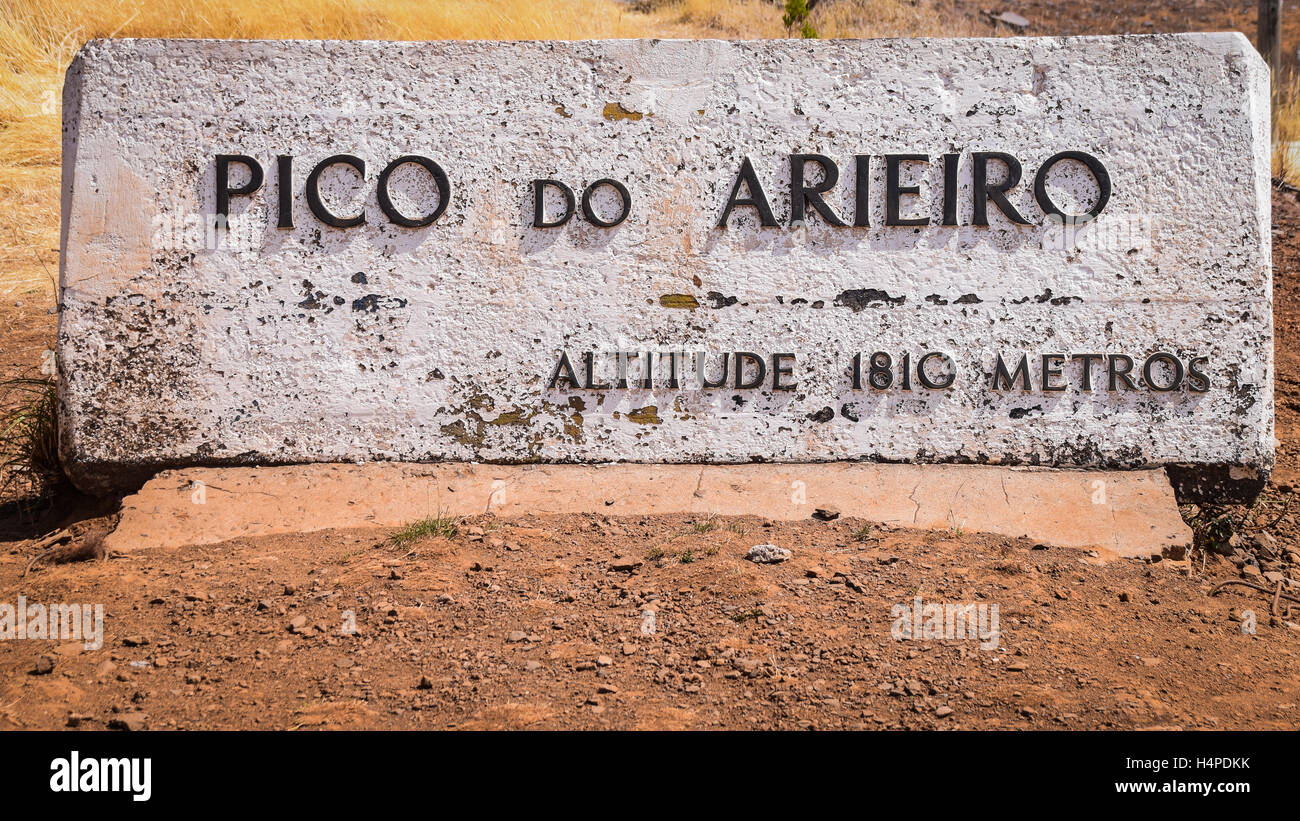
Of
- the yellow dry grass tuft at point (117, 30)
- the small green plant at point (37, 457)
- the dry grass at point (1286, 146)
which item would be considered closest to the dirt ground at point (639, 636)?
the small green plant at point (37, 457)

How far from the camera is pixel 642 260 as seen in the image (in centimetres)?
358

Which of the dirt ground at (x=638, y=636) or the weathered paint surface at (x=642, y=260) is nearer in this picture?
the dirt ground at (x=638, y=636)

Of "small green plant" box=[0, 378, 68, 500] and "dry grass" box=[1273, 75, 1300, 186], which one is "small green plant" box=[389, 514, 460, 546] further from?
"dry grass" box=[1273, 75, 1300, 186]

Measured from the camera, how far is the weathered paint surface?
351 centimetres

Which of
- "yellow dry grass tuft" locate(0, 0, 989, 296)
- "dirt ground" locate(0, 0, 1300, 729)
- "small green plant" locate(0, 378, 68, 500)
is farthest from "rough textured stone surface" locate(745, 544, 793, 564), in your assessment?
"yellow dry grass tuft" locate(0, 0, 989, 296)

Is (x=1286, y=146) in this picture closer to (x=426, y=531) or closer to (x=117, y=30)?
(x=426, y=531)

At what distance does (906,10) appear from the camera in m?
11.8

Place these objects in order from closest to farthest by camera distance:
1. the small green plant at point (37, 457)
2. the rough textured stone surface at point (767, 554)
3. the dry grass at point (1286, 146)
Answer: the rough textured stone surface at point (767, 554) < the small green plant at point (37, 457) < the dry grass at point (1286, 146)

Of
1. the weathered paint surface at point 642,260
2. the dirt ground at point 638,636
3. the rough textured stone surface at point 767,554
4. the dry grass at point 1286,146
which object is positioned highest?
the dry grass at point 1286,146

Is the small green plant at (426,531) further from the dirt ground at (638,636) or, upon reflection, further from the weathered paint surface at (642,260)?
the weathered paint surface at (642,260)

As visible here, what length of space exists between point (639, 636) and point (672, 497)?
89 cm

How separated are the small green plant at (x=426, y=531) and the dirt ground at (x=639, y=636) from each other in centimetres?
4

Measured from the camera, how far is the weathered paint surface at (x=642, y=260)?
3512 mm
